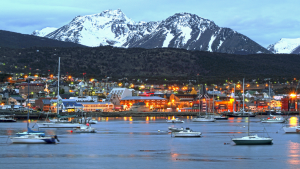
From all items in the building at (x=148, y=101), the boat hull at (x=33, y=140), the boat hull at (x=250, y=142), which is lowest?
the boat hull at (x=33, y=140)

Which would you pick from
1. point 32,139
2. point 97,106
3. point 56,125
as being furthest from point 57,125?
point 97,106

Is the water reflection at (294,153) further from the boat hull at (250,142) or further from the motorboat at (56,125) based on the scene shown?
the motorboat at (56,125)

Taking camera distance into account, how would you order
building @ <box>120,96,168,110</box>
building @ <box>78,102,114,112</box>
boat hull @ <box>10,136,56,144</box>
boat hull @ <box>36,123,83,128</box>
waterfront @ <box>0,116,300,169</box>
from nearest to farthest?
waterfront @ <box>0,116,300,169</box>, boat hull @ <box>10,136,56,144</box>, boat hull @ <box>36,123,83,128</box>, building @ <box>78,102,114,112</box>, building @ <box>120,96,168,110</box>

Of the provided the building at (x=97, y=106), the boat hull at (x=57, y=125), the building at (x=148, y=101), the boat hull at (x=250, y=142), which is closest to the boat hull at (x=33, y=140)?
the boat hull at (x=250, y=142)

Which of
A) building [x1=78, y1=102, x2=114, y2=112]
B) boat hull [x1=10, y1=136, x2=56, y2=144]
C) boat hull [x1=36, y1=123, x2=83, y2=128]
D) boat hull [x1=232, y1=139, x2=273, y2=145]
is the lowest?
boat hull [x1=10, y1=136, x2=56, y2=144]

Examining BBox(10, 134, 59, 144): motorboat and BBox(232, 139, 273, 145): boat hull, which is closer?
BBox(232, 139, 273, 145): boat hull

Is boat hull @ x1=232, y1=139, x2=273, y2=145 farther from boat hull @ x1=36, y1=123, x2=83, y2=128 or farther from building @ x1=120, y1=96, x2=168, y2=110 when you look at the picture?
building @ x1=120, y1=96, x2=168, y2=110

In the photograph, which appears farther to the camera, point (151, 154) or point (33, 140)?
point (33, 140)

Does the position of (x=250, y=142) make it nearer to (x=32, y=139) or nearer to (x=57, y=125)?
(x=32, y=139)

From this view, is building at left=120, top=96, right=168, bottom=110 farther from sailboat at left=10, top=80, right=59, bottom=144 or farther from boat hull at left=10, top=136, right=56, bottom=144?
boat hull at left=10, top=136, right=56, bottom=144

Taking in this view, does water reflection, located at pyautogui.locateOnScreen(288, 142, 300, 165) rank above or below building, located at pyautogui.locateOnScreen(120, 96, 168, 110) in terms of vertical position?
below

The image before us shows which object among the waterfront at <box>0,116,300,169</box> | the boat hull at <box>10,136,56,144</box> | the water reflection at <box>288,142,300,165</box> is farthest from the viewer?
the boat hull at <box>10,136,56,144</box>

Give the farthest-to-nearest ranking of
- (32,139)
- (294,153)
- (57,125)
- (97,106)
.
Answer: (97,106), (57,125), (32,139), (294,153)

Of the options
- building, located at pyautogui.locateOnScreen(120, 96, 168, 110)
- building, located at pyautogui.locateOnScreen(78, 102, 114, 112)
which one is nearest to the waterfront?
building, located at pyautogui.locateOnScreen(78, 102, 114, 112)
